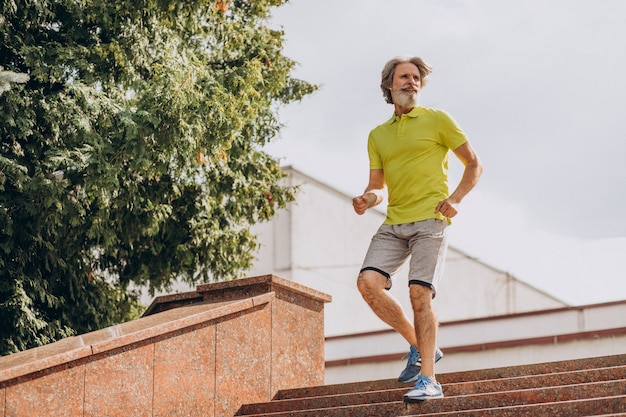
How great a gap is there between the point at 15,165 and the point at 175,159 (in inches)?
86.3

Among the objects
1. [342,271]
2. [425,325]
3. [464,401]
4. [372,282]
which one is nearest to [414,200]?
[372,282]

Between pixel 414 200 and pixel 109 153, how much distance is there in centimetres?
797

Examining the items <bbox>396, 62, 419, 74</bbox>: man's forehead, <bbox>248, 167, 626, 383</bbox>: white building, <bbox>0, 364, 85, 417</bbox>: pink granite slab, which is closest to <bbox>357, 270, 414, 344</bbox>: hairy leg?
<bbox>396, 62, 419, 74</bbox>: man's forehead

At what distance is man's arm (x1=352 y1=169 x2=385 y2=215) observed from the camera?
739 centimetres

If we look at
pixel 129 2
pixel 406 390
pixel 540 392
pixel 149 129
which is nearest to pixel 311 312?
pixel 406 390

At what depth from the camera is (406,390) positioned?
818cm

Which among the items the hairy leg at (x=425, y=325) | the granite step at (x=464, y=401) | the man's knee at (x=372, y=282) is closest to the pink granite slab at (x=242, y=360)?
the granite step at (x=464, y=401)

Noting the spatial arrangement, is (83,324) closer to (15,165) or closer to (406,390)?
(15,165)

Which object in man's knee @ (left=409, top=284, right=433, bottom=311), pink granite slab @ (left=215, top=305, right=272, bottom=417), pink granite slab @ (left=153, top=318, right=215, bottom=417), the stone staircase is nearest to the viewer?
the stone staircase

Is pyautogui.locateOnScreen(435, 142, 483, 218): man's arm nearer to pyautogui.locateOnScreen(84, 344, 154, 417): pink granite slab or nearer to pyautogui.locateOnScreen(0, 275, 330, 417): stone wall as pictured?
pyautogui.locateOnScreen(0, 275, 330, 417): stone wall

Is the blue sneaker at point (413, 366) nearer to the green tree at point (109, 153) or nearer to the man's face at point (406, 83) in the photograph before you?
the man's face at point (406, 83)

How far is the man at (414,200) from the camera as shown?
7.47m

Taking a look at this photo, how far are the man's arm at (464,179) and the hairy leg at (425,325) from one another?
53 cm

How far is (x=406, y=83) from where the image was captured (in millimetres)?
7750
